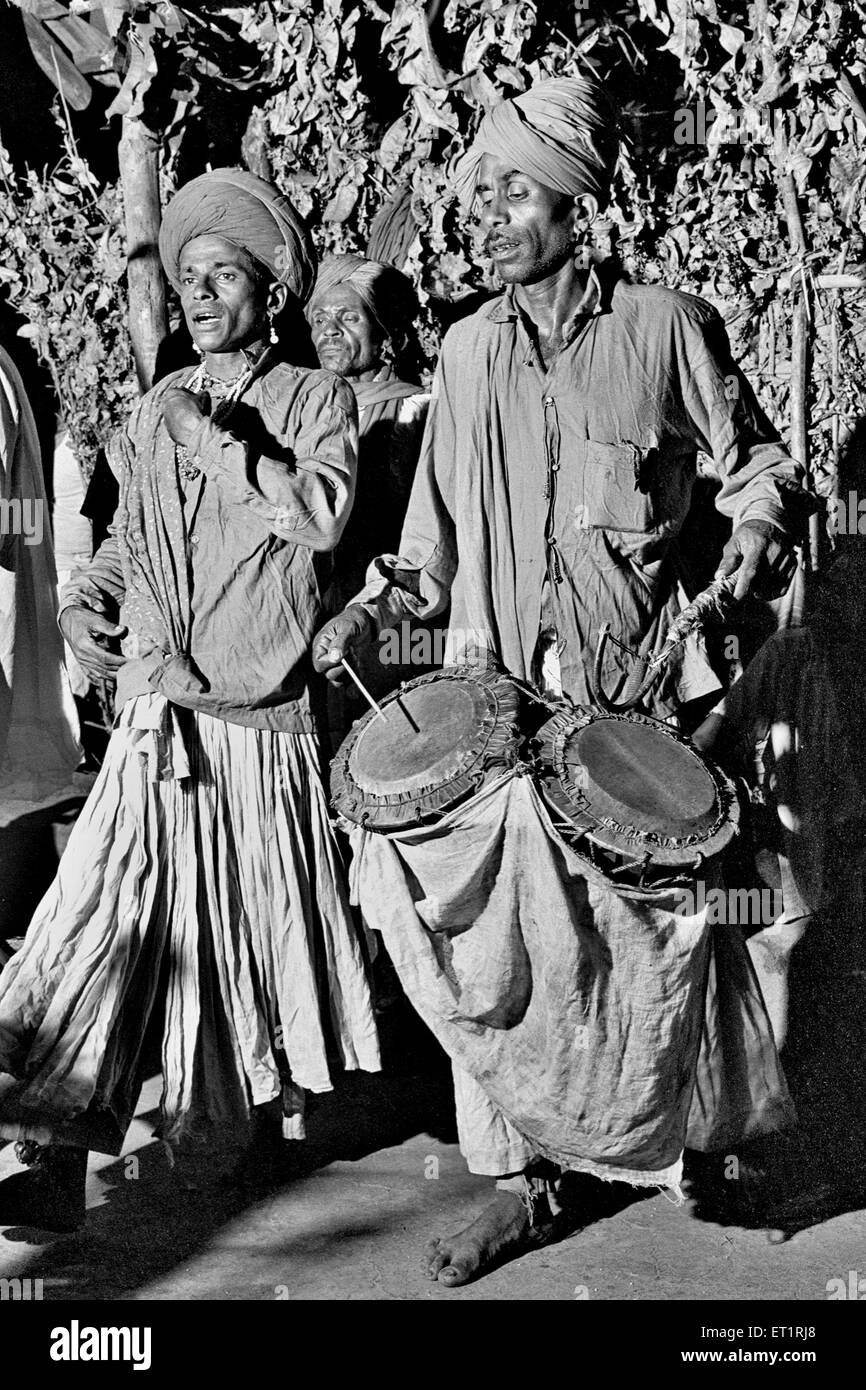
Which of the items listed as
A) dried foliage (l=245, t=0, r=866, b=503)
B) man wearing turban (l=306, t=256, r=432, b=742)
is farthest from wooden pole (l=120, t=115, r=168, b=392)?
man wearing turban (l=306, t=256, r=432, b=742)

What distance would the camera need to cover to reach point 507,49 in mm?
5922

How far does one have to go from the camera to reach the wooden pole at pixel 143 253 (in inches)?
265

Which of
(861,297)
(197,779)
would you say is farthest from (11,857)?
(861,297)

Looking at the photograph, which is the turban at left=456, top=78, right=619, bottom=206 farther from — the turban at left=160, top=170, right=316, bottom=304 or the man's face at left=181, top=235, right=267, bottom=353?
the man's face at left=181, top=235, right=267, bottom=353

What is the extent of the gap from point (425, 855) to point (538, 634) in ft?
2.30

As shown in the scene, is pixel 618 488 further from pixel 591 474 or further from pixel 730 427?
pixel 730 427

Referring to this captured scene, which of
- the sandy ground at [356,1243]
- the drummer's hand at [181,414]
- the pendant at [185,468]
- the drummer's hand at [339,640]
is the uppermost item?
the drummer's hand at [181,414]

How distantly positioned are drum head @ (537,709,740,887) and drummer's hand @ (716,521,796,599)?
0.41 meters

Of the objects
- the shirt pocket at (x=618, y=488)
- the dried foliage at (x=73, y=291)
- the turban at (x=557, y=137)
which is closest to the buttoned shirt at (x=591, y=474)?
the shirt pocket at (x=618, y=488)

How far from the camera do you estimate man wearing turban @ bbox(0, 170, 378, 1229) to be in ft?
14.7

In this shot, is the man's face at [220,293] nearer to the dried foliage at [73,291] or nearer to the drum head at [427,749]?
the drum head at [427,749]

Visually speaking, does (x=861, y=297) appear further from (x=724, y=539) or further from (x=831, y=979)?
(x=831, y=979)

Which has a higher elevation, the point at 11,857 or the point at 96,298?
the point at 96,298

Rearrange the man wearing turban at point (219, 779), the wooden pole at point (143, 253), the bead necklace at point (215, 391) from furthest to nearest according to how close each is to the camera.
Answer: the wooden pole at point (143, 253)
the bead necklace at point (215, 391)
the man wearing turban at point (219, 779)
